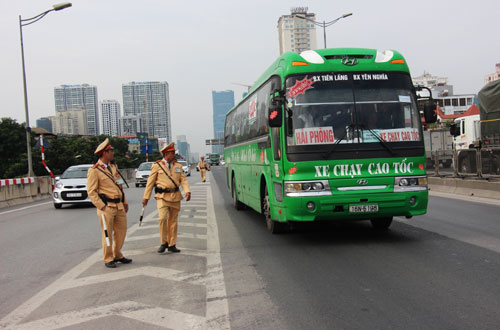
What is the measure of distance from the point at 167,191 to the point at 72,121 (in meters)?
181

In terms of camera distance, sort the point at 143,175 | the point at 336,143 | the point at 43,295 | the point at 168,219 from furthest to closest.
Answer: the point at 143,175 < the point at 168,219 < the point at 336,143 < the point at 43,295

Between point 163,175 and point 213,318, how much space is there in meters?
3.65

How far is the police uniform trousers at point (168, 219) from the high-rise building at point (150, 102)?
588 ft

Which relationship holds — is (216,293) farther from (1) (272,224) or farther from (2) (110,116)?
(2) (110,116)

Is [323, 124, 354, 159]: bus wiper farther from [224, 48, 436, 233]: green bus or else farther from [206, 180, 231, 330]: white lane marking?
[206, 180, 231, 330]: white lane marking

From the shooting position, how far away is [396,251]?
7.16m

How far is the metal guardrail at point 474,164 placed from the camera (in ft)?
50.1

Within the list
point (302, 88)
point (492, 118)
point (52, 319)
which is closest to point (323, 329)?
point (52, 319)

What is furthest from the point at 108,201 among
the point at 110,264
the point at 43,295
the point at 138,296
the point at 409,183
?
the point at 409,183

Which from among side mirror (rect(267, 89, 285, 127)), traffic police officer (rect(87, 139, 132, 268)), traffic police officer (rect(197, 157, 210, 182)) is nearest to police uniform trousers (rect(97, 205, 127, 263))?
traffic police officer (rect(87, 139, 132, 268))

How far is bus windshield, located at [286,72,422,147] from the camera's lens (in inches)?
303

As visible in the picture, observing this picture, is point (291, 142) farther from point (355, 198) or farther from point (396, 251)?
point (396, 251)

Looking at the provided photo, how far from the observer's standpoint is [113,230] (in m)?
7.07

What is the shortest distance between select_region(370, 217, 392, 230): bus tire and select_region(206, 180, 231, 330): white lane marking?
3.05 metres
